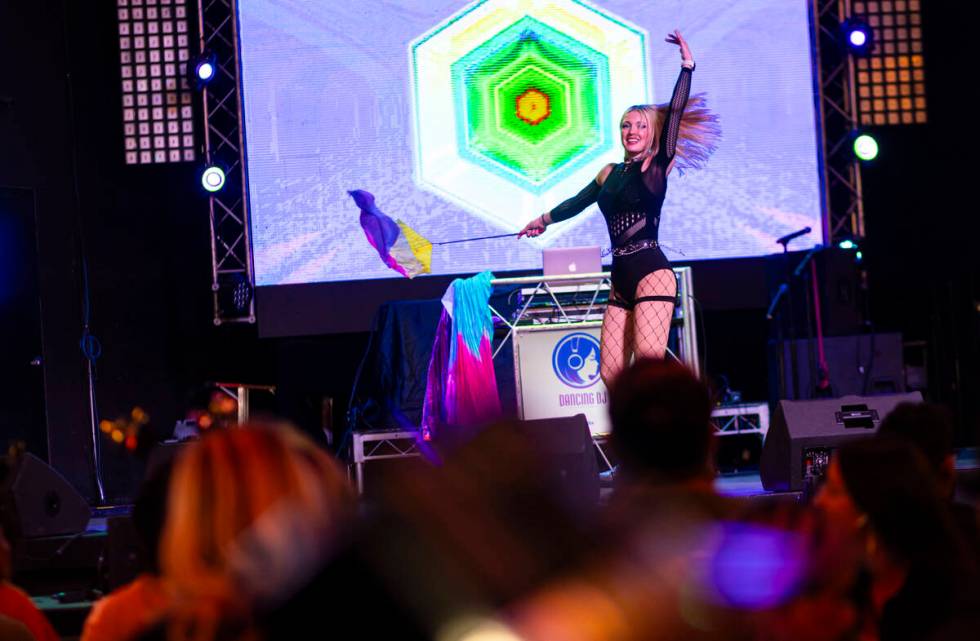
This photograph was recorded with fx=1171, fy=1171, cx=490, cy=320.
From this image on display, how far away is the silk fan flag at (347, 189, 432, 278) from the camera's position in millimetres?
7711

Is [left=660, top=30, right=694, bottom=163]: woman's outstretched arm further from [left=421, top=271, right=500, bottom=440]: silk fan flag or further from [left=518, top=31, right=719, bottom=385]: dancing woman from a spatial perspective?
[left=421, top=271, right=500, bottom=440]: silk fan flag

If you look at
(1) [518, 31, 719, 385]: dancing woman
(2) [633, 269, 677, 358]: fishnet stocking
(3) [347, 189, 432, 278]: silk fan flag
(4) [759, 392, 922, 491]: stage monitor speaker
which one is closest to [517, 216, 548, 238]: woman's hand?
(1) [518, 31, 719, 385]: dancing woman

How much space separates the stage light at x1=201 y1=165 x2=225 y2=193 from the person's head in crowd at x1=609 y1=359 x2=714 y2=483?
6.07m

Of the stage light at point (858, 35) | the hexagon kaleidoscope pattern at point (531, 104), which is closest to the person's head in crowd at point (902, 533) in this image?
the hexagon kaleidoscope pattern at point (531, 104)

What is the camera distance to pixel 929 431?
9.02 ft

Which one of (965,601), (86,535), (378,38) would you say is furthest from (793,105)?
(965,601)

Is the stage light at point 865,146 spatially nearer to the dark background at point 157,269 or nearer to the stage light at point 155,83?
the dark background at point 157,269

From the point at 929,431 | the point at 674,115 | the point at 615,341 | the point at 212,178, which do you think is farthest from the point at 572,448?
the point at 212,178

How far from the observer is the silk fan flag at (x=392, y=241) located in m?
7.71

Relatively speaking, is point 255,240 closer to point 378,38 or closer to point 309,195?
point 309,195

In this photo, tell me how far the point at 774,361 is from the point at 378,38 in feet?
11.3

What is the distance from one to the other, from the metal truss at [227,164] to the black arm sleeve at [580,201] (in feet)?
9.47

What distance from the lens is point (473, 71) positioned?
26.5ft

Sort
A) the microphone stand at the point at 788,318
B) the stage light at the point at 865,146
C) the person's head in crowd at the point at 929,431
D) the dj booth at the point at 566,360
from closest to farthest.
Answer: the person's head in crowd at the point at 929,431 → the dj booth at the point at 566,360 → the microphone stand at the point at 788,318 → the stage light at the point at 865,146
